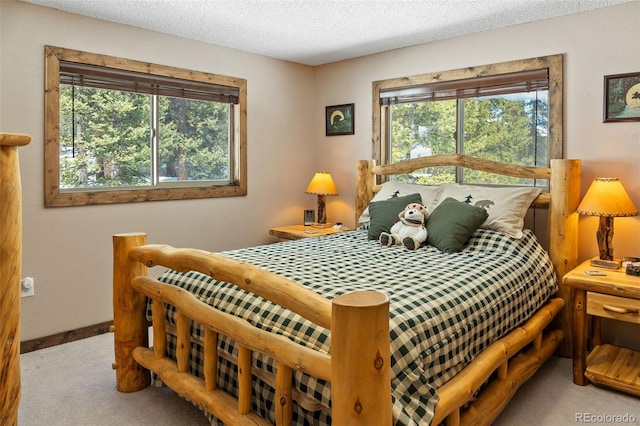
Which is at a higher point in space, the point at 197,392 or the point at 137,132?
the point at 137,132

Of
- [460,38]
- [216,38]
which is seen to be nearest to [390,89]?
[460,38]

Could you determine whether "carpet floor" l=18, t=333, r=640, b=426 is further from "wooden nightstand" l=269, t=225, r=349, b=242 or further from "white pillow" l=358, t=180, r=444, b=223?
"wooden nightstand" l=269, t=225, r=349, b=242

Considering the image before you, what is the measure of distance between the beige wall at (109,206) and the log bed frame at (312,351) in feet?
3.28

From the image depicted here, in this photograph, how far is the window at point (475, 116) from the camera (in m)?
3.35

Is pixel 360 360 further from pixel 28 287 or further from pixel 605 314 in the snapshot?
pixel 28 287

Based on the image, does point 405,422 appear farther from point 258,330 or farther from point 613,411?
point 613,411

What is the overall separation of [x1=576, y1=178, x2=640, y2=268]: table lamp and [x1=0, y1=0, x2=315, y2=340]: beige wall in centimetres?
265

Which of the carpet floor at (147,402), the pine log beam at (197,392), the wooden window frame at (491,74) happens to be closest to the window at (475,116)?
the wooden window frame at (491,74)

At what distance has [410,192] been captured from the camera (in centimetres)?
363

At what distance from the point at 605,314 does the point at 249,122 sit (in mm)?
3100

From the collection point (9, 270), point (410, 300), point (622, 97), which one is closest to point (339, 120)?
point (622, 97)

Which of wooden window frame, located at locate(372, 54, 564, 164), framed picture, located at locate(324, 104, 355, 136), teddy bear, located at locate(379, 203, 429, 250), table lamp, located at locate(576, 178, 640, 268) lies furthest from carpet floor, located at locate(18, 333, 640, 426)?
framed picture, located at locate(324, 104, 355, 136)

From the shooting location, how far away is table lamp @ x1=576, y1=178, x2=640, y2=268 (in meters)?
2.76

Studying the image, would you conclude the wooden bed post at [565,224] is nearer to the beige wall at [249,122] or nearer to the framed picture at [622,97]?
the beige wall at [249,122]
